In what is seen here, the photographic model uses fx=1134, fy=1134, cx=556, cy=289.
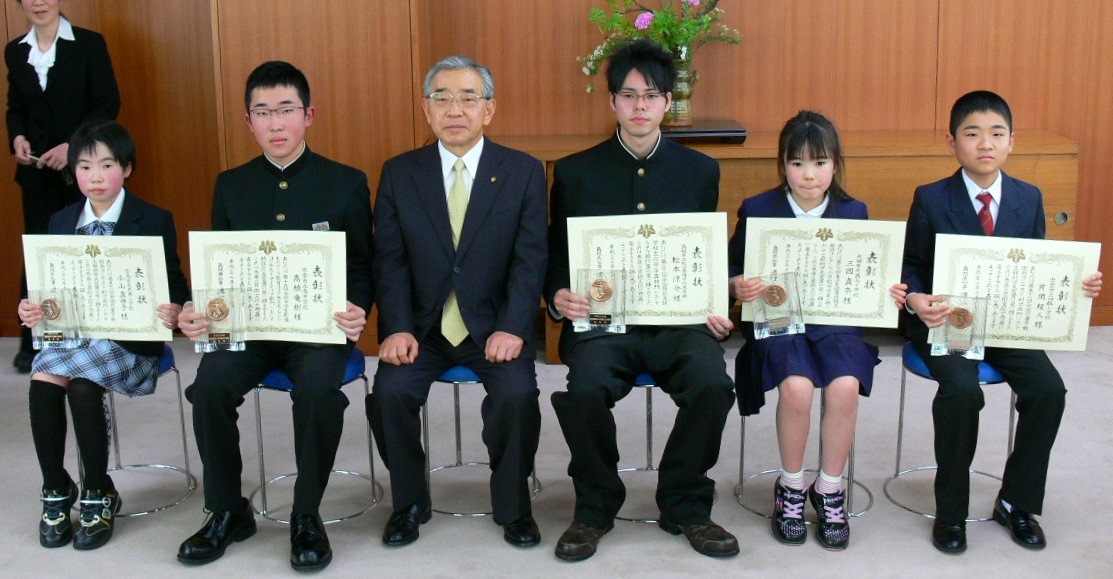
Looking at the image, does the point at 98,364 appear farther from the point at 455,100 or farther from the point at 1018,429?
the point at 1018,429

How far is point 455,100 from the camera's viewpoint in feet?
9.74

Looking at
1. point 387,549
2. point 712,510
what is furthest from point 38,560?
point 712,510

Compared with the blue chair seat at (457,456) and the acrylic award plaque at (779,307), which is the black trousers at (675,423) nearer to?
the acrylic award plaque at (779,307)

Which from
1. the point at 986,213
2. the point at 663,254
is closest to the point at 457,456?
the point at 663,254

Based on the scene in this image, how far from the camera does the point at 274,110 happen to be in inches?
119

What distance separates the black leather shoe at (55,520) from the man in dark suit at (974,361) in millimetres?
2215

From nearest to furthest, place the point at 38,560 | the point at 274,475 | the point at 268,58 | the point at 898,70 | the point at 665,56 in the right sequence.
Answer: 1. the point at 38,560
2. the point at 665,56
3. the point at 274,475
4. the point at 268,58
5. the point at 898,70

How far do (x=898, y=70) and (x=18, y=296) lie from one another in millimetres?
4024

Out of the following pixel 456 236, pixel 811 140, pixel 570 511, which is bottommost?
pixel 570 511

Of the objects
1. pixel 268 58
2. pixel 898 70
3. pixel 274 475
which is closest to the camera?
pixel 274 475

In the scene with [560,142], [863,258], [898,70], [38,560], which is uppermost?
[898,70]

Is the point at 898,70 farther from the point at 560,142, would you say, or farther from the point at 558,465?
the point at 558,465

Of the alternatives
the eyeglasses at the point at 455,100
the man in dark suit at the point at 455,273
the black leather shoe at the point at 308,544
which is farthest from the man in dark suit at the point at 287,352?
the eyeglasses at the point at 455,100

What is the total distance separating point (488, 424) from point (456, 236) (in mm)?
515
